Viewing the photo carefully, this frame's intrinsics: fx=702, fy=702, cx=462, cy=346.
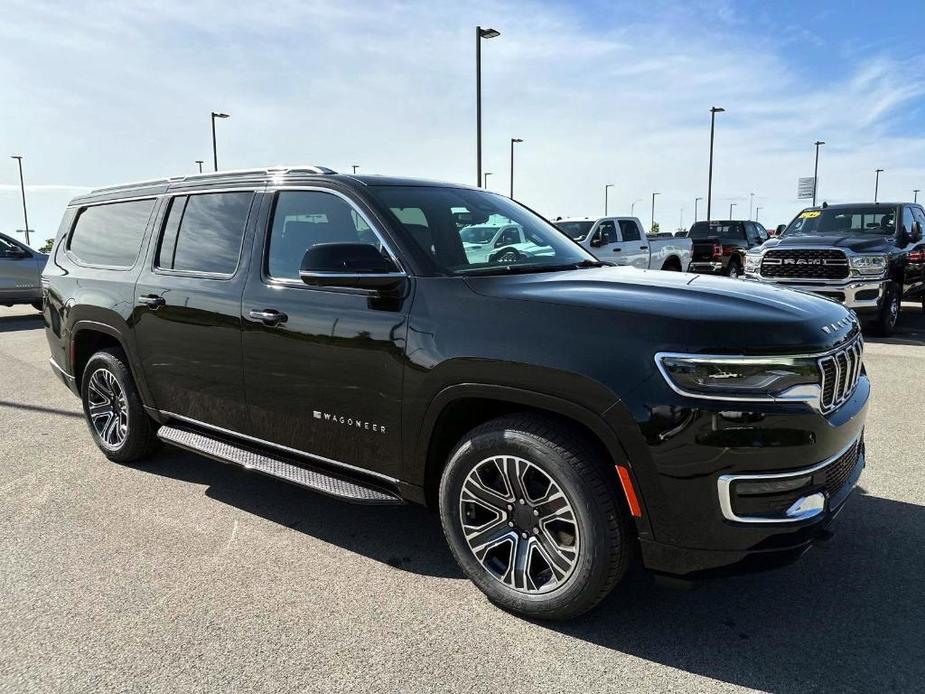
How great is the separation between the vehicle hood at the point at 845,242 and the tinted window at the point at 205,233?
8.95m

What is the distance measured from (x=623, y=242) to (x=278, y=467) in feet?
40.8

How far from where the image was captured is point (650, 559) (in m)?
2.57

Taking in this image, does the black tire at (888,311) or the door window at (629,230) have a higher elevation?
the door window at (629,230)

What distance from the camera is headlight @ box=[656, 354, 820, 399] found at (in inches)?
94.5

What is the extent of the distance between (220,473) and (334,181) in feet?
7.60

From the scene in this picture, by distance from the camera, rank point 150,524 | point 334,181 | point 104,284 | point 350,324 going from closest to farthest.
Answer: point 350,324, point 334,181, point 150,524, point 104,284

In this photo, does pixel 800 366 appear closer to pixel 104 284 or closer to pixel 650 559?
pixel 650 559

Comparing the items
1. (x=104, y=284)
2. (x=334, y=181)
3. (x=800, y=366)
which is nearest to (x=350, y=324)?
(x=334, y=181)

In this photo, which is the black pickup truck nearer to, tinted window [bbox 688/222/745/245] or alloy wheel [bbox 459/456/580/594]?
alloy wheel [bbox 459/456/580/594]

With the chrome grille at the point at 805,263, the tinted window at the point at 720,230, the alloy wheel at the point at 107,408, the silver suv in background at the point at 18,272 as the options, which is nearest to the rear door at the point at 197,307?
the alloy wheel at the point at 107,408

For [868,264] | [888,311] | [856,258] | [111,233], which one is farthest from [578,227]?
[111,233]

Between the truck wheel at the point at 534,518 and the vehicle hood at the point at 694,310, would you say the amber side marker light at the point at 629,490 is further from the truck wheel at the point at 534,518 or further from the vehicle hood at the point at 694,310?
the vehicle hood at the point at 694,310

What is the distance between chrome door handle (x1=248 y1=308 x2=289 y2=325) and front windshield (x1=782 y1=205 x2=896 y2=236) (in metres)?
10.3

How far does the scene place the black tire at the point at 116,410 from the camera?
459 centimetres
